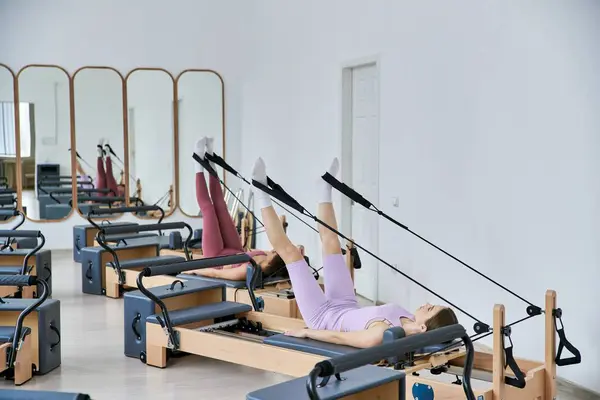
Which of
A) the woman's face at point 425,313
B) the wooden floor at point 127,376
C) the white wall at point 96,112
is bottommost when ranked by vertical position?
the wooden floor at point 127,376

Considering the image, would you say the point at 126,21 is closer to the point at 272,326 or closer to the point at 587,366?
the point at 272,326

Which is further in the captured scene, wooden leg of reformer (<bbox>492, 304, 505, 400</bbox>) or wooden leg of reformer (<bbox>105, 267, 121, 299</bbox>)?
wooden leg of reformer (<bbox>105, 267, 121, 299</bbox>)

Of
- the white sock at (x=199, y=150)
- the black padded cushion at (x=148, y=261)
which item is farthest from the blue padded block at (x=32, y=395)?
the black padded cushion at (x=148, y=261)

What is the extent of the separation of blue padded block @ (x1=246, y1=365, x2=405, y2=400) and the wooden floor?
1.39 m

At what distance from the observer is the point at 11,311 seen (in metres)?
3.84

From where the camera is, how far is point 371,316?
3582 millimetres

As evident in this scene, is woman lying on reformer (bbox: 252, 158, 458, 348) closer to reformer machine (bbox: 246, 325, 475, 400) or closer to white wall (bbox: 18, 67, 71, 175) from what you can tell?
reformer machine (bbox: 246, 325, 475, 400)

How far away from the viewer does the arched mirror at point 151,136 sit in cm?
886

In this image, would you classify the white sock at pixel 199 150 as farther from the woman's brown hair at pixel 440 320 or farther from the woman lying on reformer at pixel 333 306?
the woman's brown hair at pixel 440 320

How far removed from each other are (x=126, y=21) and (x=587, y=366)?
6.53 metres

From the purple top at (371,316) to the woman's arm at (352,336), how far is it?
0.49 ft

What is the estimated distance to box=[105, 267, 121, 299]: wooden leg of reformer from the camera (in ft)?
19.1

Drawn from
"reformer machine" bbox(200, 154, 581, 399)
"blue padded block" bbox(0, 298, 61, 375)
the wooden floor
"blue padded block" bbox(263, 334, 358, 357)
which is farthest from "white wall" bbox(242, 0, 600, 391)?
"blue padded block" bbox(0, 298, 61, 375)

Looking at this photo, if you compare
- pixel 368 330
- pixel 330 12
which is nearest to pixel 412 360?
pixel 368 330
